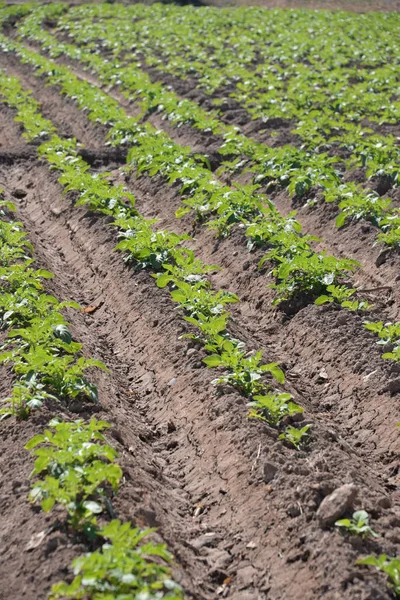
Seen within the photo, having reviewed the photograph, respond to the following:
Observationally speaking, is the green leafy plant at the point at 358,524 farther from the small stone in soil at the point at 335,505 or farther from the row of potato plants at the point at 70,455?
the row of potato plants at the point at 70,455

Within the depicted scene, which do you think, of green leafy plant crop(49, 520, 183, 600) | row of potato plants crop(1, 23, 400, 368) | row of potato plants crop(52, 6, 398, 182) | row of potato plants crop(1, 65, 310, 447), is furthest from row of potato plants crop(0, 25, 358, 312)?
green leafy plant crop(49, 520, 183, 600)

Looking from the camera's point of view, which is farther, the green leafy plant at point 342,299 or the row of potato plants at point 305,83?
the row of potato plants at point 305,83

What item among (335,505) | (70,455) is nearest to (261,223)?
(335,505)

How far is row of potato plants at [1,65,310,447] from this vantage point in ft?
17.9

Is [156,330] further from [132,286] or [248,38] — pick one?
[248,38]

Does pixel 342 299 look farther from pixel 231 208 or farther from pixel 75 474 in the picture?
pixel 75 474

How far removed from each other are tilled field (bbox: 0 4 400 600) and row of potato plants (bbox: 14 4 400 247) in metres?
0.04

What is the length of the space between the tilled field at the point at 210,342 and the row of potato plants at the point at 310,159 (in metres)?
0.04

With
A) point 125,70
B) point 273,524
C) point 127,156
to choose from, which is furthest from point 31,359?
point 125,70

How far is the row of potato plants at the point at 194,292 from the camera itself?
17.9 feet

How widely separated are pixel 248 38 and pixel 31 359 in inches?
689

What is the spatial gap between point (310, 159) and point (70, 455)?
22.1 ft

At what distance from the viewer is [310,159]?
33.8 feet

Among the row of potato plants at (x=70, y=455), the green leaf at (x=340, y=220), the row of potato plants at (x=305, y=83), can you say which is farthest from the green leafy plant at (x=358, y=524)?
the row of potato plants at (x=305, y=83)
